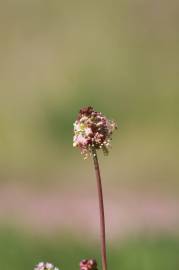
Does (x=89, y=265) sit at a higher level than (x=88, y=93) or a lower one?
lower

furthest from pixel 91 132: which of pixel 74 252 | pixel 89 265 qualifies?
pixel 74 252

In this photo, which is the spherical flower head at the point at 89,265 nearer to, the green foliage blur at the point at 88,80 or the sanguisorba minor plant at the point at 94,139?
the sanguisorba minor plant at the point at 94,139

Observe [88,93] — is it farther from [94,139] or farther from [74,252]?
[94,139]

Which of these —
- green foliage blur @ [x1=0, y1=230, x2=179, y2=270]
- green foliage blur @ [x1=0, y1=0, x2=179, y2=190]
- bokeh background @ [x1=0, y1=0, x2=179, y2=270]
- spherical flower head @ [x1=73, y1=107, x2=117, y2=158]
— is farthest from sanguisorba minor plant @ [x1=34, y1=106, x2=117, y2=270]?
green foliage blur @ [x1=0, y1=0, x2=179, y2=190]

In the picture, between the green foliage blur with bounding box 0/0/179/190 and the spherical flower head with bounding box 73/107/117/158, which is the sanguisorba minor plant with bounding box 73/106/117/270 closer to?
the spherical flower head with bounding box 73/107/117/158

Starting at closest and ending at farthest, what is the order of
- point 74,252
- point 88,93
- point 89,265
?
point 89,265, point 74,252, point 88,93

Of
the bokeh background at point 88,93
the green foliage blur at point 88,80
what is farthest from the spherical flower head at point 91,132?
the green foliage blur at point 88,80

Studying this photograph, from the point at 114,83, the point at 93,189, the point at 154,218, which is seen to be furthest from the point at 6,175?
the point at 154,218
